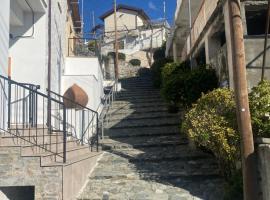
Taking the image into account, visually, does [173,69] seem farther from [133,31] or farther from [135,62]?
[133,31]

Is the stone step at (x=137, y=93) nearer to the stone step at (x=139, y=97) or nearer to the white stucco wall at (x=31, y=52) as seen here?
the stone step at (x=139, y=97)

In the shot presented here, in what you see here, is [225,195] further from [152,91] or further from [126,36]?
[126,36]

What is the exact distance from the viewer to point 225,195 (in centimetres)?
766

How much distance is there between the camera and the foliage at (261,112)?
7.37 meters

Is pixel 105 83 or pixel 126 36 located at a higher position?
pixel 126 36

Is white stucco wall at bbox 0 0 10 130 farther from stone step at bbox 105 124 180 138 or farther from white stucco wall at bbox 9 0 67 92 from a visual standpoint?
stone step at bbox 105 124 180 138

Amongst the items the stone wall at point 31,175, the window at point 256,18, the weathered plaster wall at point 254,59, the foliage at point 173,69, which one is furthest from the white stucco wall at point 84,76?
the stone wall at point 31,175

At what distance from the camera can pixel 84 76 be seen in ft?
47.8

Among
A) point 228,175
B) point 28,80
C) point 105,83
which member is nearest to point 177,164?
point 228,175

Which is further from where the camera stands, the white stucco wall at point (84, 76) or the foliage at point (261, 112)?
the white stucco wall at point (84, 76)

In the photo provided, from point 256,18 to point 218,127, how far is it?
5.22m

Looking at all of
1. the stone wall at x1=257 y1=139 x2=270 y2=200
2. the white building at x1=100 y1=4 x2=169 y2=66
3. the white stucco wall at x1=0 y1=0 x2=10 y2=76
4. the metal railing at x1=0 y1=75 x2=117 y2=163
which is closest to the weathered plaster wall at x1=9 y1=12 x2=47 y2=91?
the metal railing at x1=0 y1=75 x2=117 y2=163

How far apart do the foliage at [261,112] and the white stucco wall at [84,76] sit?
7.95m

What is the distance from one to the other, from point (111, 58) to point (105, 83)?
9.34 metres
